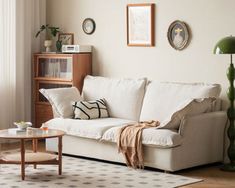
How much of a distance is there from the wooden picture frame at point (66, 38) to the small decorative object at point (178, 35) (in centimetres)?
164

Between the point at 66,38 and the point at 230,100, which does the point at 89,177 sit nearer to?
the point at 230,100

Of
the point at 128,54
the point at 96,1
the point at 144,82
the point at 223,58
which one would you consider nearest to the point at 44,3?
the point at 96,1

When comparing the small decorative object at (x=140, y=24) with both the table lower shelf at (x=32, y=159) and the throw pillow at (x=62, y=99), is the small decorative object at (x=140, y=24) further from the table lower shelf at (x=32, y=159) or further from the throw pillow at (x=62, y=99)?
the table lower shelf at (x=32, y=159)

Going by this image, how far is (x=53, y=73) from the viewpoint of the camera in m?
7.98

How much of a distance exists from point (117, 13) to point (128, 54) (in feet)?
1.79

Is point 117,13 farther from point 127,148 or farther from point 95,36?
point 127,148

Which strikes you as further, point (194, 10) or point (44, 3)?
point (44, 3)

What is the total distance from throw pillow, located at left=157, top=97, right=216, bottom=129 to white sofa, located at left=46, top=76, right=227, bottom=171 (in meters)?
0.04

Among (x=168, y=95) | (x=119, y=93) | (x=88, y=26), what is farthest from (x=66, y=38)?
(x=168, y=95)

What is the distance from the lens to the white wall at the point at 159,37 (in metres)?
6.60

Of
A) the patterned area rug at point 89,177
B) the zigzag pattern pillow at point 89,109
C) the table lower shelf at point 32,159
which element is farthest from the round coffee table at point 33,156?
the zigzag pattern pillow at point 89,109

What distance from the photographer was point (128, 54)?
24.7 ft

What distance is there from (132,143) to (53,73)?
2216 millimetres

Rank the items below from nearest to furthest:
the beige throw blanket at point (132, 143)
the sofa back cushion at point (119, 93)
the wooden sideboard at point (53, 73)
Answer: the beige throw blanket at point (132, 143)
the sofa back cushion at point (119, 93)
the wooden sideboard at point (53, 73)
